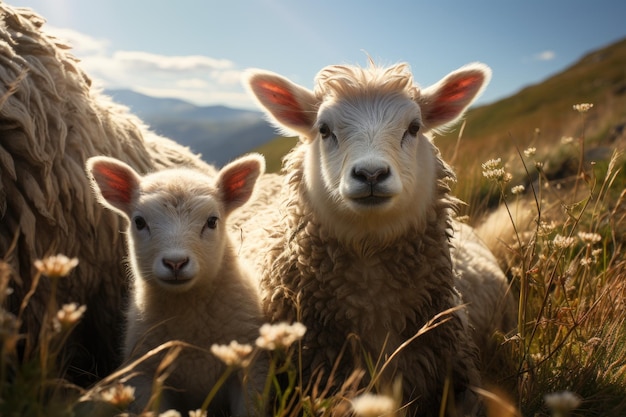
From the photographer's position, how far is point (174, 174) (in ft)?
11.6

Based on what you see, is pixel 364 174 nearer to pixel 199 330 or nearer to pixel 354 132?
pixel 354 132

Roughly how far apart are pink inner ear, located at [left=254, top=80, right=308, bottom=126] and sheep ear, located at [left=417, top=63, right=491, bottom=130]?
28.4 inches

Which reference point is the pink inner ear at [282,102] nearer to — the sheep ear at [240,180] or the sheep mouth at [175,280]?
the sheep ear at [240,180]

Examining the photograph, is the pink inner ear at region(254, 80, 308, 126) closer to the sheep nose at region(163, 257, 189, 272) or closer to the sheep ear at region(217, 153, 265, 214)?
the sheep ear at region(217, 153, 265, 214)

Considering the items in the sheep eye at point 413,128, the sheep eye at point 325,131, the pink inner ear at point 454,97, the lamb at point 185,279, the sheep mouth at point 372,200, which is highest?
the pink inner ear at point 454,97

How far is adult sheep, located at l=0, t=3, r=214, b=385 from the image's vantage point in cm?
327

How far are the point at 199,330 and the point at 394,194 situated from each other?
1.22 meters

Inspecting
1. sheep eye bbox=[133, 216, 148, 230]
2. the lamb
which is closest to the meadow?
the lamb

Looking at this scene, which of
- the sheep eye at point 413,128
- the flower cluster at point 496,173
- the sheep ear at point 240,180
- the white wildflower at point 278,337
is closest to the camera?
the white wildflower at point 278,337

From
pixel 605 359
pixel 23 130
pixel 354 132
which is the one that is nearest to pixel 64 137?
pixel 23 130

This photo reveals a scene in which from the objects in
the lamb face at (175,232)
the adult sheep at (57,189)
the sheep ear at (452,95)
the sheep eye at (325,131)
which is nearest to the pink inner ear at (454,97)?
the sheep ear at (452,95)

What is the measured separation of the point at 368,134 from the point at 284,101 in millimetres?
759

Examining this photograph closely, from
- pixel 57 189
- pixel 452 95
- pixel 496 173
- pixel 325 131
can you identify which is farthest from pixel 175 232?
pixel 452 95

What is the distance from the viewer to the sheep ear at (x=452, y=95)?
357cm
